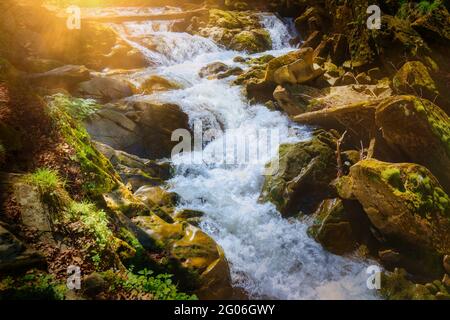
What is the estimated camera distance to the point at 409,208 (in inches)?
257

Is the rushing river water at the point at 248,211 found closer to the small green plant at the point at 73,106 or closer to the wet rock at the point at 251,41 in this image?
the small green plant at the point at 73,106

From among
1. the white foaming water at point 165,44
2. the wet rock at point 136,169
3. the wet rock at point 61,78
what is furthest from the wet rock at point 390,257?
the white foaming water at point 165,44

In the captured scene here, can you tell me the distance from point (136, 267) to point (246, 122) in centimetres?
816

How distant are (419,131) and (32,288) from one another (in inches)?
321

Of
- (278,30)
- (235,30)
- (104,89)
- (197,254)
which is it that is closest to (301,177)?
(197,254)

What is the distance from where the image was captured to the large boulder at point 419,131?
24.5 feet

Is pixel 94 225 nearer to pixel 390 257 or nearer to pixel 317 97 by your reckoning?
pixel 390 257

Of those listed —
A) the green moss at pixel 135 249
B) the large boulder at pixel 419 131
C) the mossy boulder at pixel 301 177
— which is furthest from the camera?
the mossy boulder at pixel 301 177

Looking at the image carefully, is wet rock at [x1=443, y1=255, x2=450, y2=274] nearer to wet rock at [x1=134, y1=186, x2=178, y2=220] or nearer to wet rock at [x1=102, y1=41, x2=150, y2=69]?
wet rock at [x1=134, y1=186, x2=178, y2=220]

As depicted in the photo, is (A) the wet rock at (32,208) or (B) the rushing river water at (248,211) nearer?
(A) the wet rock at (32,208)

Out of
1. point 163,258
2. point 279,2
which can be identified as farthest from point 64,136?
point 279,2

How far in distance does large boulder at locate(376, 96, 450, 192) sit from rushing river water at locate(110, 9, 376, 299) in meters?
2.99

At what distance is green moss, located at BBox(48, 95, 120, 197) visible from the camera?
5535 millimetres

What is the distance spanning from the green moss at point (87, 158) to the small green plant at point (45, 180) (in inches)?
23.1
